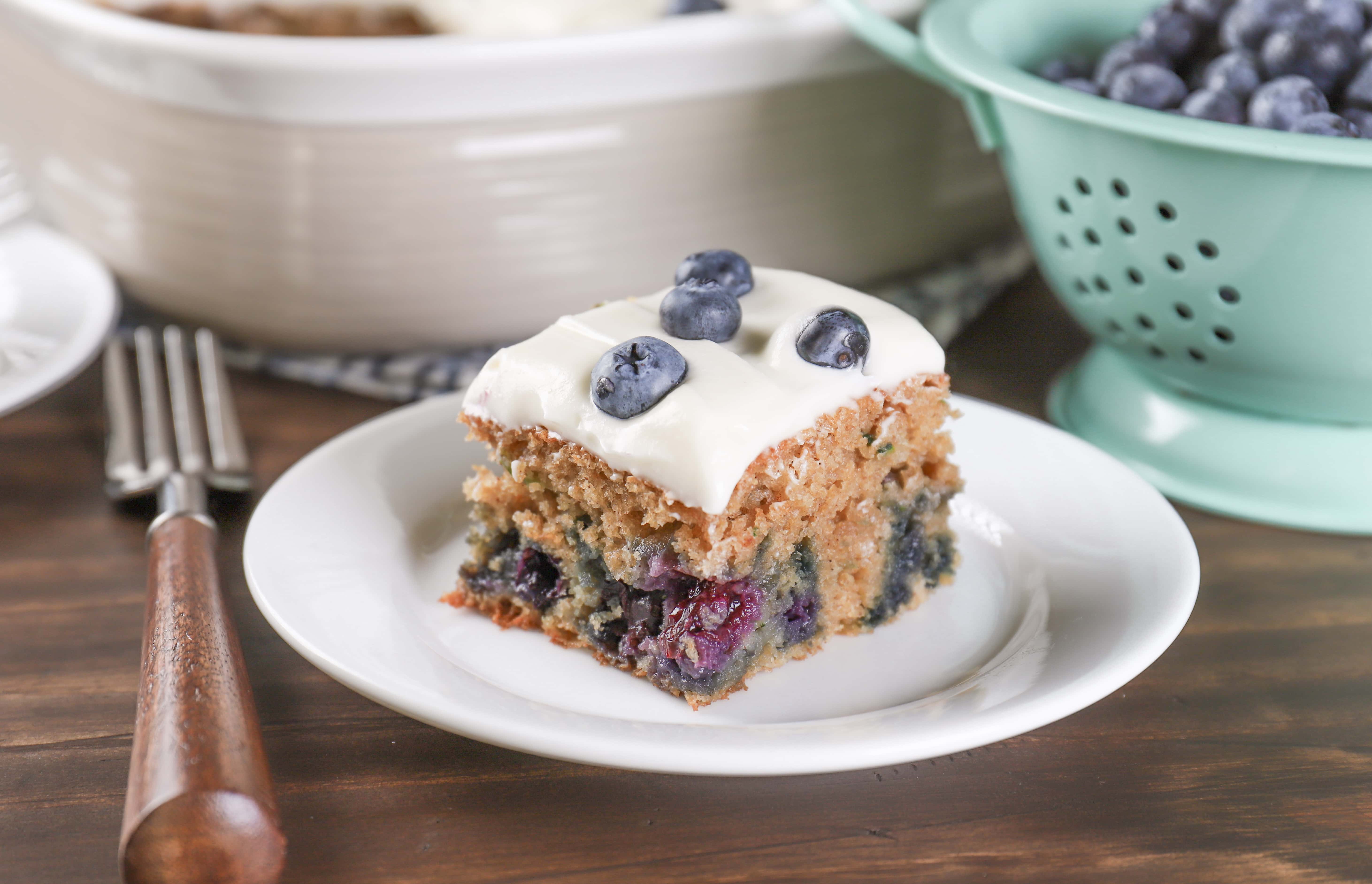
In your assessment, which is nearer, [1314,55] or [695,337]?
[695,337]

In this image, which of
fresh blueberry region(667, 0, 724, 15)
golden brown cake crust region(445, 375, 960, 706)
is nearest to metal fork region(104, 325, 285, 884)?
golden brown cake crust region(445, 375, 960, 706)

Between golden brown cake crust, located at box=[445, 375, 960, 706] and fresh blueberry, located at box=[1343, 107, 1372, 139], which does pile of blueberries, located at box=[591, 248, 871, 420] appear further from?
fresh blueberry, located at box=[1343, 107, 1372, 139]

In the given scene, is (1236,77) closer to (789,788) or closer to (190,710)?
(789,788)

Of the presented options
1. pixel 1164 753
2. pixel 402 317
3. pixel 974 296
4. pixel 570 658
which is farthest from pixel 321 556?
pixel 974 296

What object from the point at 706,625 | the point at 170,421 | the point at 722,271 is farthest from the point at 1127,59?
the point at 170,421

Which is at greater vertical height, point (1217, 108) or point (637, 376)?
point (1217, 108)

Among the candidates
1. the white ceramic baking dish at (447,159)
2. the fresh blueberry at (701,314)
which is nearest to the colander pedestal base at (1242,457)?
the white ceramic baking dish at (447,159)

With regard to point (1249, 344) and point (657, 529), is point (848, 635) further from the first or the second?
point (1249, 344)
